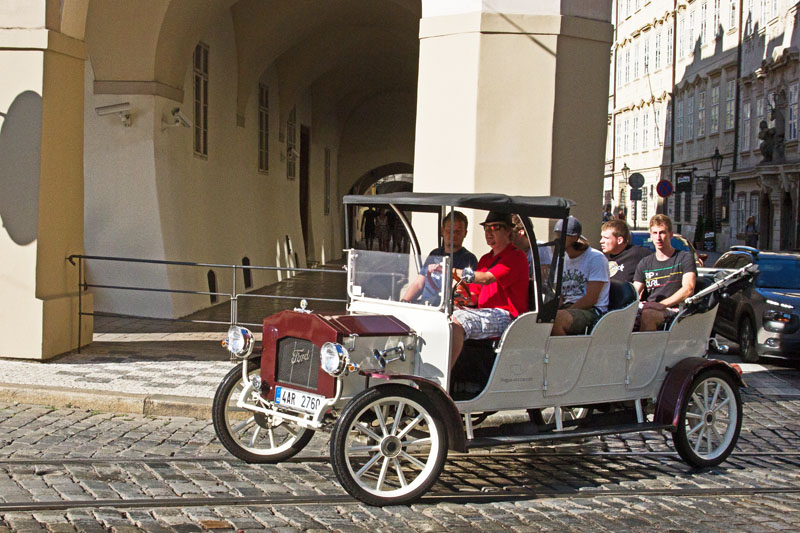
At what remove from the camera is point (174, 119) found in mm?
15688

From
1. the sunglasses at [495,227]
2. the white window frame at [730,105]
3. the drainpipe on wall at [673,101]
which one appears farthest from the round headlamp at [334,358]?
the drainpipe on wall at [673,101]

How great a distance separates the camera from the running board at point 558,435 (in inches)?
252

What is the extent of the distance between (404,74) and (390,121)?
465 centimetres

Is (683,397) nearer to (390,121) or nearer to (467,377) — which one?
(467,377)

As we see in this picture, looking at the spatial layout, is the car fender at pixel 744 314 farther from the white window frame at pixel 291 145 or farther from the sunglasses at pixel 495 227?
the white window frame at pixel 291 145

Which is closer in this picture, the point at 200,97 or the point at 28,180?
the point at 28,180

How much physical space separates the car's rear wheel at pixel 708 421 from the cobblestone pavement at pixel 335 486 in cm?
13

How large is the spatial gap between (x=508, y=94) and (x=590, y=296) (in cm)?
384

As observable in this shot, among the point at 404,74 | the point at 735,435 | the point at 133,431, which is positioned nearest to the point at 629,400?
the point at 735,435

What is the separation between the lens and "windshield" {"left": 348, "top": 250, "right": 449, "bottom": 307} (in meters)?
6.55

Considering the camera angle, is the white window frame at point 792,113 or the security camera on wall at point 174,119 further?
the white window frame at point 792,113

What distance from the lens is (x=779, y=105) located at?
132 ft

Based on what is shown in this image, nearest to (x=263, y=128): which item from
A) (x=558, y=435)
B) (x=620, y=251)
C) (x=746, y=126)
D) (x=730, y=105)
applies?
(x=620, y=251)

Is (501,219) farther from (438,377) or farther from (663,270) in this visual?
(663,270)
